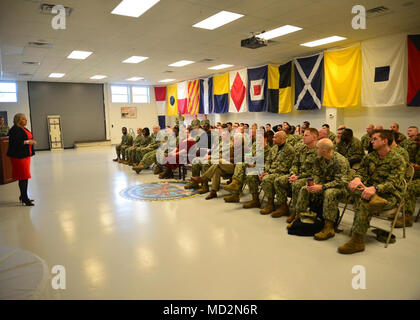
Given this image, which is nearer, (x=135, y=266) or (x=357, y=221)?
(x=135, y=266)

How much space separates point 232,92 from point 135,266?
10.4 metres

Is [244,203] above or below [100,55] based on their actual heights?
below

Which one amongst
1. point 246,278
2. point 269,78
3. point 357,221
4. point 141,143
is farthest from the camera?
point 269,78

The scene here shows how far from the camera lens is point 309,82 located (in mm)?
9188

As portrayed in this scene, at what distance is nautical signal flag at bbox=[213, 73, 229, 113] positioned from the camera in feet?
41.6

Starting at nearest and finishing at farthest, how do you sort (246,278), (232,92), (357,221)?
(246,278)
(357,221)
(232,92)

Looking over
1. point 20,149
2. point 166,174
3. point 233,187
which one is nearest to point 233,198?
point 233,187

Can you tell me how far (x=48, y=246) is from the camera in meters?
3.32

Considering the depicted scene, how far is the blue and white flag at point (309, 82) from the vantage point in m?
8.93

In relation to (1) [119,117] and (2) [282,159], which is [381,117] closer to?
(2) [282,159]

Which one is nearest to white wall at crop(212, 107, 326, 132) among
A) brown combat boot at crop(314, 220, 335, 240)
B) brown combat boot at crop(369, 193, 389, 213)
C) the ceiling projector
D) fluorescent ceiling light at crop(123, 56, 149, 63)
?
the ceiling projector

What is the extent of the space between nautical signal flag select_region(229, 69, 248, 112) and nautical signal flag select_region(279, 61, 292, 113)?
1.84 metres

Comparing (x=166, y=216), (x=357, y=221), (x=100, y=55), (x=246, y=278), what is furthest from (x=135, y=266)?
(x=100, y=55)

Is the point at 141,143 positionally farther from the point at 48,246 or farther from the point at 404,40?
the point at 404,40
